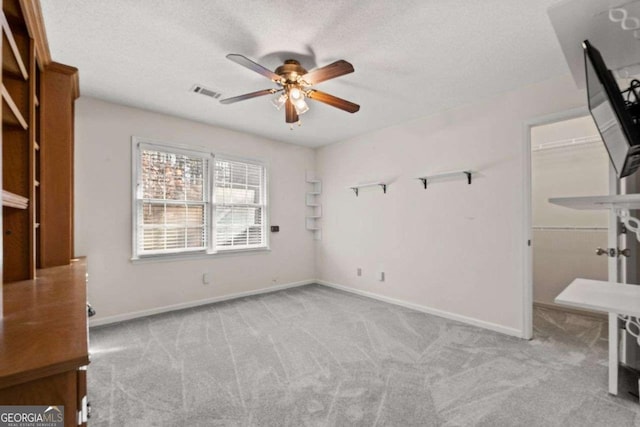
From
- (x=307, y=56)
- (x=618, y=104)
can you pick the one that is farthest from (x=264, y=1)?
(x=618, y=104)

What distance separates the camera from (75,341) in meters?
0.81

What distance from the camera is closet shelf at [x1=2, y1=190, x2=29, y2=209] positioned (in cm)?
131

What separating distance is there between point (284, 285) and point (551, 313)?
3694 millimetres

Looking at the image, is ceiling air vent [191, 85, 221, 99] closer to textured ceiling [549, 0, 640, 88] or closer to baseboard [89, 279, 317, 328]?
baseboard [89, 279, 317, 328]

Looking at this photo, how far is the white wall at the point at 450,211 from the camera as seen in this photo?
3.00 meters

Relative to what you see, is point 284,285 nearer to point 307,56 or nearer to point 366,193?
point 366,193

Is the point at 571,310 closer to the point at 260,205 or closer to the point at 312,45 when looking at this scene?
the point at 312,45

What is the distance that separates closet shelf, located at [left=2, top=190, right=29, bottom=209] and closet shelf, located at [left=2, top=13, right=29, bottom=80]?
2.39ft

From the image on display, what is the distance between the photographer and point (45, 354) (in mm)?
725

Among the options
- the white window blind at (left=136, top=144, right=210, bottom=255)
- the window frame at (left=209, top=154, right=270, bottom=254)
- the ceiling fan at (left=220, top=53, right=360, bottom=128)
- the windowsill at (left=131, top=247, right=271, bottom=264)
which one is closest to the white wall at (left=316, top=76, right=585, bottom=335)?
the window frame at (left=209, top=154, right=270, bottom=254)

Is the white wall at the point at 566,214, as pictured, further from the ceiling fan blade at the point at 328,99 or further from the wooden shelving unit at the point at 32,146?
the wooden shelving unit at the point at 32,146

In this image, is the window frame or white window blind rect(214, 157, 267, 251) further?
white window blind rect(214, 157, 267, 251)

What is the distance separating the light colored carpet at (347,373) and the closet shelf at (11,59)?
207 centimetres

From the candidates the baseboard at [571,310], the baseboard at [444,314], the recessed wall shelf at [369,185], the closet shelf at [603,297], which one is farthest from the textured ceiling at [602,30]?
the baseboard at [571,310]
